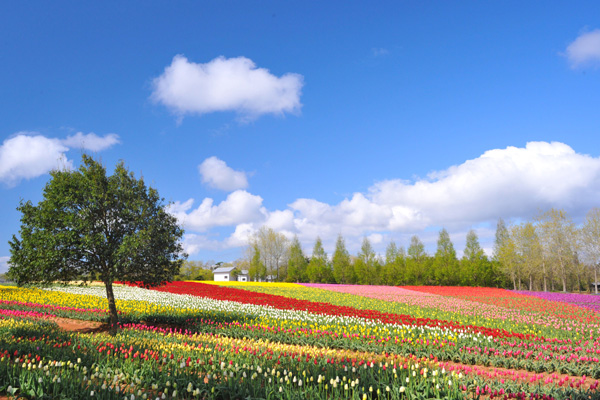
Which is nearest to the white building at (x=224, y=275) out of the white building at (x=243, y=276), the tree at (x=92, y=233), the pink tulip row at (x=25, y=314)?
the white building at (x=243, y=276)

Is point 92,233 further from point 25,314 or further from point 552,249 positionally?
point 552,249

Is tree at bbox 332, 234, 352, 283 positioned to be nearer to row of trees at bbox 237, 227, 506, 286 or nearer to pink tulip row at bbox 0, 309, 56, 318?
row of trees at bbox 237, 227, 506, 286

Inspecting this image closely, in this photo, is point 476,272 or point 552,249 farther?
point 476,272

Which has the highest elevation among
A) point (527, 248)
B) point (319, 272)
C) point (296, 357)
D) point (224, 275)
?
point (527, 248)

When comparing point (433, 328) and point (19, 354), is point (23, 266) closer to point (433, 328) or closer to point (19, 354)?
point (19, 354)

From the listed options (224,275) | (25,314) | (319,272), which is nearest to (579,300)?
(25,314)

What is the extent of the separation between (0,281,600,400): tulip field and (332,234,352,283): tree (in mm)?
49455

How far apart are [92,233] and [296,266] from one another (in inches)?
2291

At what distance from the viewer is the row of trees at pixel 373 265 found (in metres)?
61.3

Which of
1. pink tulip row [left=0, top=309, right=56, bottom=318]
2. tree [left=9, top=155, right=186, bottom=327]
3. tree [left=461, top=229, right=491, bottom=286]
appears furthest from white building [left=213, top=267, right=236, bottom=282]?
tree [left=9, top=155, right=186, bottom=327]

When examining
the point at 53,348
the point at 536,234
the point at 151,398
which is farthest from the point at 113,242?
the point at 536,234

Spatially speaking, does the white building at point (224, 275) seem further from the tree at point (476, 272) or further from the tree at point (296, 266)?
the tree at point (476, 272)

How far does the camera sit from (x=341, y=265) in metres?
69.6

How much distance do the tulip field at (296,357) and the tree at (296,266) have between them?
50.8 m
